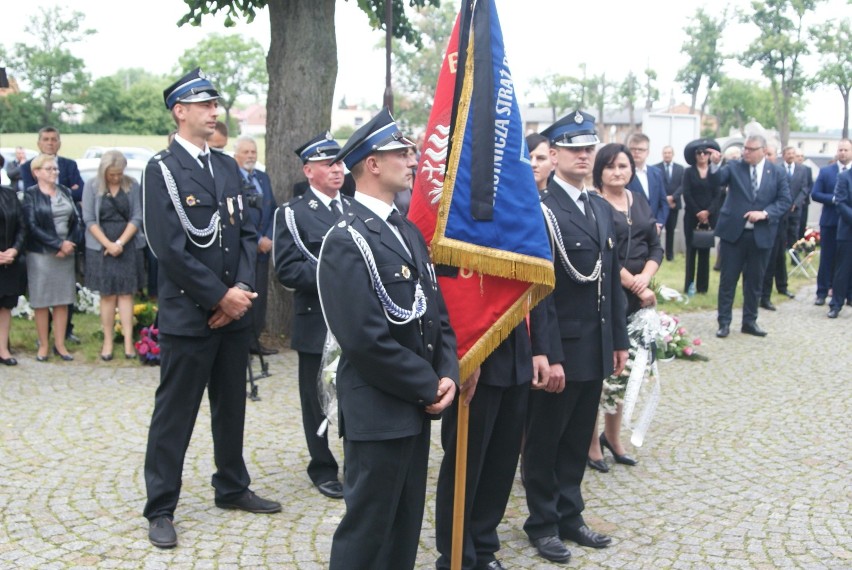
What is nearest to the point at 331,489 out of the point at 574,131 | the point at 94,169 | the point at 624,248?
the point at 624,248

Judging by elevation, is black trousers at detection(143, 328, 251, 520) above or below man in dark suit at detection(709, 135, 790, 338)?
below

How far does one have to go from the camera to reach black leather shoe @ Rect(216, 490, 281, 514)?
17.2ft

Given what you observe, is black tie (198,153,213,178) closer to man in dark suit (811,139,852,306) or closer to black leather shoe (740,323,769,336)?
black leather shoe (740,323,769,336)

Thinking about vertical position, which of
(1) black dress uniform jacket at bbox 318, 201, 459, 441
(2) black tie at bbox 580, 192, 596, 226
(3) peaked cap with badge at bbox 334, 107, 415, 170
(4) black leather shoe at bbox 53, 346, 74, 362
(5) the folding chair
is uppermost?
(3) peaked cap with badge at bbox 334, 107, 415, 170

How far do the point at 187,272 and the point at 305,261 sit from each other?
0.95m

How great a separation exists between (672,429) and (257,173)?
15.4 ft

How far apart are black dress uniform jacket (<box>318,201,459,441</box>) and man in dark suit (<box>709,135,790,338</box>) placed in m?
7.98

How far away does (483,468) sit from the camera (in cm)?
464

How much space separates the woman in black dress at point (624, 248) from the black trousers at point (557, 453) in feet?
3.83

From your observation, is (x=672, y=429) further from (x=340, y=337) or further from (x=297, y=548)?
(x=340, y=337)

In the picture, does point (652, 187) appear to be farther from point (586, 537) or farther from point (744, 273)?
point (586, 537)

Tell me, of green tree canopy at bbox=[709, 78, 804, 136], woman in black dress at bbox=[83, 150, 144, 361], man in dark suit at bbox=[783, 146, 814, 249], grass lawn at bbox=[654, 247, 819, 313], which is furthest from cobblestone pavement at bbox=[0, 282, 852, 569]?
green tree canopy at bbox=[709, 78, 804, 136]

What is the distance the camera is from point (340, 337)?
3.47 meters

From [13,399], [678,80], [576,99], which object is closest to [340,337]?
[13,399]
